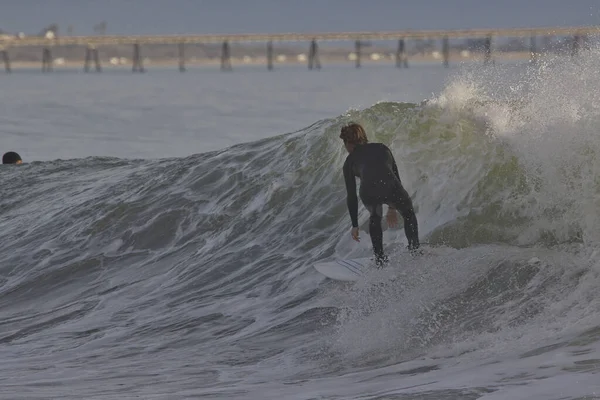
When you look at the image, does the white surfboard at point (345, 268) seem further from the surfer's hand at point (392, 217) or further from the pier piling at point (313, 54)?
the pier piling at point (313, 54)

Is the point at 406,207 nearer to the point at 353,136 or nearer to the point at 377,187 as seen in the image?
the point at 377,187

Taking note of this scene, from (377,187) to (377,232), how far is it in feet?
1.31

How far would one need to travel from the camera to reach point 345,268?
1121 cm

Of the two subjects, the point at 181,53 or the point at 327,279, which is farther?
the point at 181,53

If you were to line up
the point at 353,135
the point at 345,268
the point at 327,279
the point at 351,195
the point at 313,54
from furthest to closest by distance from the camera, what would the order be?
the point at 313,54 → the point at 327,279 → the point at 345,268 → the point at 351,195 → the point at 353,135

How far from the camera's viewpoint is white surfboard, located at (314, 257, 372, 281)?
10859mm

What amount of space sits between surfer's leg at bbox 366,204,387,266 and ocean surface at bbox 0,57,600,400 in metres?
0.15

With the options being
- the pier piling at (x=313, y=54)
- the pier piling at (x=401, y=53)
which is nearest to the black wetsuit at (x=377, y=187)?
the pier piling at (x=313, y=54)

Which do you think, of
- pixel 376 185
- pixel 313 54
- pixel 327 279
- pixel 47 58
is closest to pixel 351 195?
pixel 376 185

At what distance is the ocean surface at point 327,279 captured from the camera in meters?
8.16

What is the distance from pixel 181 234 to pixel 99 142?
29.4m

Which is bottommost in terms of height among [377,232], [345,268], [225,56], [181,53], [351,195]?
[345,268]

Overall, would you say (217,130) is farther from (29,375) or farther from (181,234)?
(29,375)

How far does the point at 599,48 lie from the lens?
1280 centimetres
